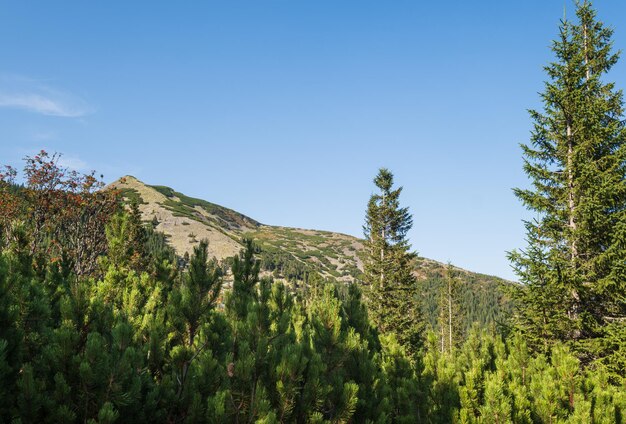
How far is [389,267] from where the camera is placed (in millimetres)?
35281

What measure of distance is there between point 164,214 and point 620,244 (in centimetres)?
15415

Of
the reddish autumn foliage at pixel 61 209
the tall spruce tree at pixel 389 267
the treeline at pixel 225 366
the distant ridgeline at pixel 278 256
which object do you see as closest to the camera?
the treeline at pixel 225 366

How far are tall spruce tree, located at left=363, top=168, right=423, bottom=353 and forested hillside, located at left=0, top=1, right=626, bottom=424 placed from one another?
17501mm

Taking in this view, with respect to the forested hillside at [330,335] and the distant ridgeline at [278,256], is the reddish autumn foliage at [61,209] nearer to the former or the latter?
the forested hillside at [330,335]

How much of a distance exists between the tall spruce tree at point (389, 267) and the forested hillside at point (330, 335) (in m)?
17.5

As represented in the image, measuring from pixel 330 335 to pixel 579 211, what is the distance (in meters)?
11.6

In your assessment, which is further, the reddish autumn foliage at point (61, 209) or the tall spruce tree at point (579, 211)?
the reddish autumn foliage at point (61, 209)

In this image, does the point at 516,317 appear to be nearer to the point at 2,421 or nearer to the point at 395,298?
the point at 2,421

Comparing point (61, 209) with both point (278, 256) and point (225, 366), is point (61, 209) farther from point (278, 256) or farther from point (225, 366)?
point (278, 256)

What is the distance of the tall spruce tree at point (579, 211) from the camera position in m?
12.8

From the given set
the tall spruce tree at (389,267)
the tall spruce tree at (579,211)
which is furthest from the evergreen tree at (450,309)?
the tall spruce tree at (579,211)

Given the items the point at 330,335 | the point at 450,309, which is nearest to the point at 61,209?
the point at 330,335

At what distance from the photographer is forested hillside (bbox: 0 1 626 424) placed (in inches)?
143

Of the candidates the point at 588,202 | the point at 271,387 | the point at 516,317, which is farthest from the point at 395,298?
the point at 271,387
